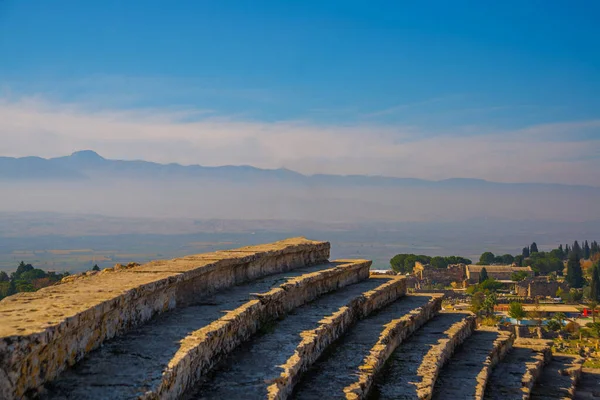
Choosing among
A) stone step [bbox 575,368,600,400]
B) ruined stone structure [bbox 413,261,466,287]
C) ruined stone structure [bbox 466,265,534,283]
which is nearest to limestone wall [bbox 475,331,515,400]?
stone step [bbox 575,368,600,400]

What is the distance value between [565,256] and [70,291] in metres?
200

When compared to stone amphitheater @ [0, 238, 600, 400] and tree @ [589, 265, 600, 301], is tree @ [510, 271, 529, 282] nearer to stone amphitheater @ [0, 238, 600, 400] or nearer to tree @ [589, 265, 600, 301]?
tree @ [589, 265, 600, 301]

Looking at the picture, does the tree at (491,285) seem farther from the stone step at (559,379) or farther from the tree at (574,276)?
the stone step at (559,379)

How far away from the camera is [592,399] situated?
12539mm

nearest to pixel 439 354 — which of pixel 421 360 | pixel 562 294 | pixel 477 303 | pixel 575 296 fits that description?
pixel 421 360

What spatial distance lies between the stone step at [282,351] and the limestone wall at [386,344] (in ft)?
2.32

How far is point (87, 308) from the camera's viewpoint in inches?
239

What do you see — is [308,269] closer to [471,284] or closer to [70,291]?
[70,291]

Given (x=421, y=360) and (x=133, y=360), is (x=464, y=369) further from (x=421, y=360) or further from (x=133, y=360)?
(x=133, y=360)

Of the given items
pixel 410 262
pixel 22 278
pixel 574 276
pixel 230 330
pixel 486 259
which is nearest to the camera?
pixel 230 330

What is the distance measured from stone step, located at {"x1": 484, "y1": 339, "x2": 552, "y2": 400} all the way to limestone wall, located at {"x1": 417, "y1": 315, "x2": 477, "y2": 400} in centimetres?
93

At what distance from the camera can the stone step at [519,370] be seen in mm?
10867

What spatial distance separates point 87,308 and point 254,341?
2.85 m

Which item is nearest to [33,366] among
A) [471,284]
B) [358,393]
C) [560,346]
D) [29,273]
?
[358,393]
